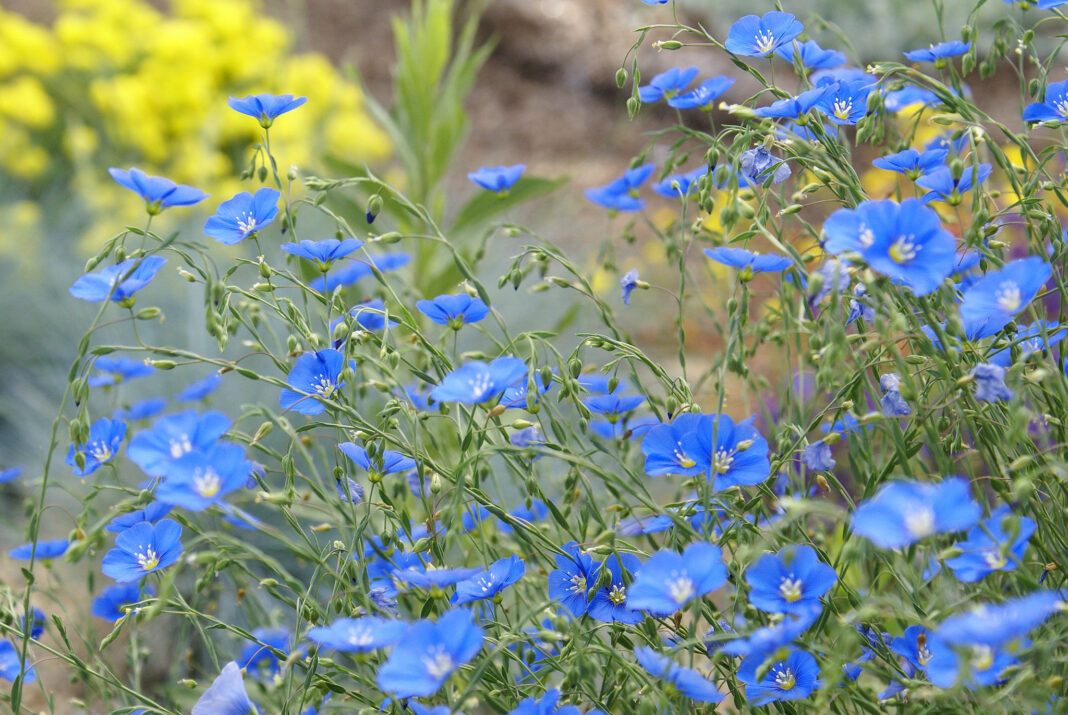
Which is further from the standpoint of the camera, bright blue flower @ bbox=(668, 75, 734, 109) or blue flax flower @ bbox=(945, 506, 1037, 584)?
bright blue flower @ bbox=(668, 75, 734, 109)

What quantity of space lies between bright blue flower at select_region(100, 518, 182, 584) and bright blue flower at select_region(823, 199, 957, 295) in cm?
64

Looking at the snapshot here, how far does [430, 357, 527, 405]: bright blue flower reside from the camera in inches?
28.9

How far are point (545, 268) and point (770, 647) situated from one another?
563mm

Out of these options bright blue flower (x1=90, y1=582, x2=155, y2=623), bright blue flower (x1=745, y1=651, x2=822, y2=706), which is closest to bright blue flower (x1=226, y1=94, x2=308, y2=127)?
bright blue flower (x1=90, y1=582, x2=155, y2=623)

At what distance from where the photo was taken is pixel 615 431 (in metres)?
1.01

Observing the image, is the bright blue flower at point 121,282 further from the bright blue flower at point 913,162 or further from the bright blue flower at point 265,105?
the bright blue flower at point 913,162

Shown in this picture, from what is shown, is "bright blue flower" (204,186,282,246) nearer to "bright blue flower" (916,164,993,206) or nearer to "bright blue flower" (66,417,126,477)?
"bright blue flower" (66,417,126,477)

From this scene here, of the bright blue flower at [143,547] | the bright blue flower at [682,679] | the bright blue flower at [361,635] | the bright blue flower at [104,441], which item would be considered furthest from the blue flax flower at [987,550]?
the bright blue flower at [104,441]

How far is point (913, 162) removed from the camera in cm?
90

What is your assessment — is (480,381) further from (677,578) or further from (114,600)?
(114,600)

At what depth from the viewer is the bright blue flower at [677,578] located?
2.20ft

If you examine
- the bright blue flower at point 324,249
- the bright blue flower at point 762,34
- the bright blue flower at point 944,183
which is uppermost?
the bright blue flower at point 762,34

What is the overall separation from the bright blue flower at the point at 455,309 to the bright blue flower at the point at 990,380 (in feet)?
1.44

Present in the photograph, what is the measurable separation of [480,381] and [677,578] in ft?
0.74
